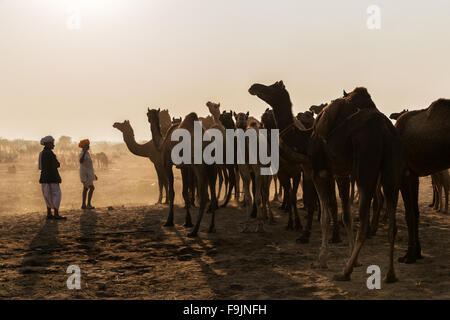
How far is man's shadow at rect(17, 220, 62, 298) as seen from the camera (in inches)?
266

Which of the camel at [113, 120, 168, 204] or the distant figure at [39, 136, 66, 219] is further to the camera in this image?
the camel at [113, 120, 168, 204]

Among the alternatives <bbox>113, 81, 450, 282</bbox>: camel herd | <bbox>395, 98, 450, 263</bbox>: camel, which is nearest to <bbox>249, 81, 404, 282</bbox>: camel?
<bbox>113, 81, 450, 282</bbox>: camel herd

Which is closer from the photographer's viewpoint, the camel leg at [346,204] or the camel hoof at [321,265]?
the camel leg at [346,204]

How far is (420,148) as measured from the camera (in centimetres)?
730

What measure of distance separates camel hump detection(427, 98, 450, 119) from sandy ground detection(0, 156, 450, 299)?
230 centimetres

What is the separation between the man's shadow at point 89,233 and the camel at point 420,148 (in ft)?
17.8

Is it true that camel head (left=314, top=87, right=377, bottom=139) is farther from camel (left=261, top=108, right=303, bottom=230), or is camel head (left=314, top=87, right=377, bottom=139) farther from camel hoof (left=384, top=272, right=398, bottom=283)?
camel (left=261, top=108, right=303, bottom=230)

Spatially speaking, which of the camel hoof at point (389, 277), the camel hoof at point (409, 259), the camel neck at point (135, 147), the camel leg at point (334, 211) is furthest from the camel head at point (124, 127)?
the camel hoof at point (389, 277)

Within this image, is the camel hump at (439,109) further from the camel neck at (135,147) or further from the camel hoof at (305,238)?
the camel neck at (135,147)

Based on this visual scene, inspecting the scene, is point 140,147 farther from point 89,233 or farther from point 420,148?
point 420,148

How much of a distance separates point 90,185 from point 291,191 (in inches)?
291

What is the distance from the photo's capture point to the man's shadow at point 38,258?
22.1 ft

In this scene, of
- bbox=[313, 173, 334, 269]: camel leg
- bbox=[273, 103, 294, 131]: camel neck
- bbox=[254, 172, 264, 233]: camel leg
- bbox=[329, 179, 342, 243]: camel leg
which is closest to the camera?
bbox=[313, 173, 334, 269]: camel leg
